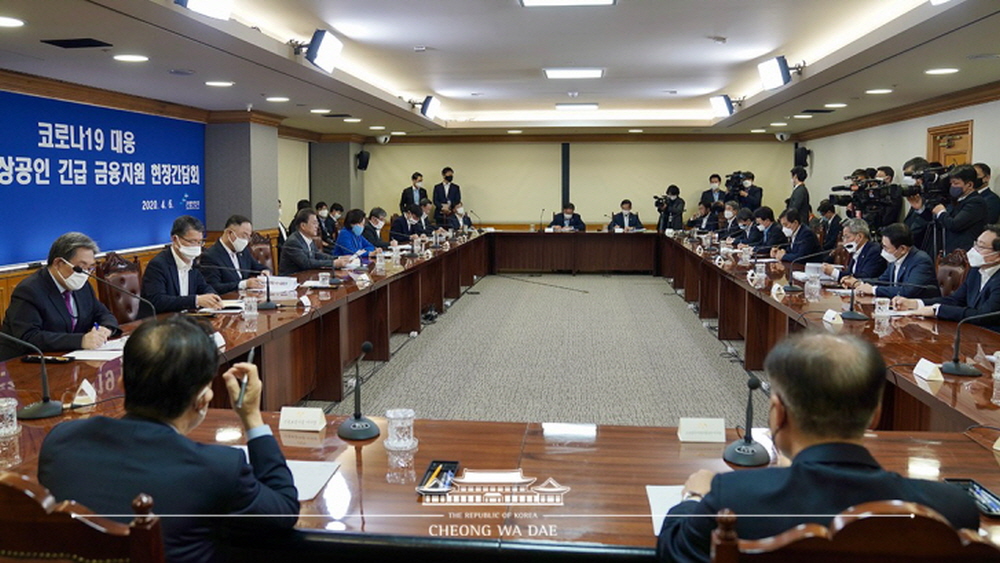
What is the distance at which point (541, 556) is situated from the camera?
1523 mm

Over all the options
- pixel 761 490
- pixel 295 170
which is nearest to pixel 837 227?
pixel 761 490

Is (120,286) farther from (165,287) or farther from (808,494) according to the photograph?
(808,494)

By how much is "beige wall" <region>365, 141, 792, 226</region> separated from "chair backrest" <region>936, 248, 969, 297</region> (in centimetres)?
944

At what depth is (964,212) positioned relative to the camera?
6.39 meters

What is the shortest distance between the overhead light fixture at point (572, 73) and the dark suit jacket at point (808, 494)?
6873mm

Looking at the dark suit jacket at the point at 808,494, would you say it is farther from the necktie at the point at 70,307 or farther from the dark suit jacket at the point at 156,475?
the necktie at the point at 70,307

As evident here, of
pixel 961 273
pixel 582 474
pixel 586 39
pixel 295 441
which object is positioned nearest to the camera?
pixel 582 474

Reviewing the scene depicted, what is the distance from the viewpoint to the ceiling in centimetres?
468

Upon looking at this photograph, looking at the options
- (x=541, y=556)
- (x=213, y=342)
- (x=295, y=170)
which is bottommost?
(x=541, y=556)

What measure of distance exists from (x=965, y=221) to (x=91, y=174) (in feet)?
24.9

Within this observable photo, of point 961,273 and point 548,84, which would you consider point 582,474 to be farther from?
point 548,84

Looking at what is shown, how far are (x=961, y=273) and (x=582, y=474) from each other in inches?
154

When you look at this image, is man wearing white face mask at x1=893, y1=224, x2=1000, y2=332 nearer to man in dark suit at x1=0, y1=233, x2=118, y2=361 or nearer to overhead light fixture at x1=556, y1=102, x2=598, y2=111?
man in dark suit at x1=0, y1=233, x2=118, y2=361

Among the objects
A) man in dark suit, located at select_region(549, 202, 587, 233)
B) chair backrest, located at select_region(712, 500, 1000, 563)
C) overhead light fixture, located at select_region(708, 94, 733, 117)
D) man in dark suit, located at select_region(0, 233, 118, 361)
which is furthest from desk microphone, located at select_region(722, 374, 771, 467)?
man in dark suit, located at select_region(549, 202, 587, 233)
